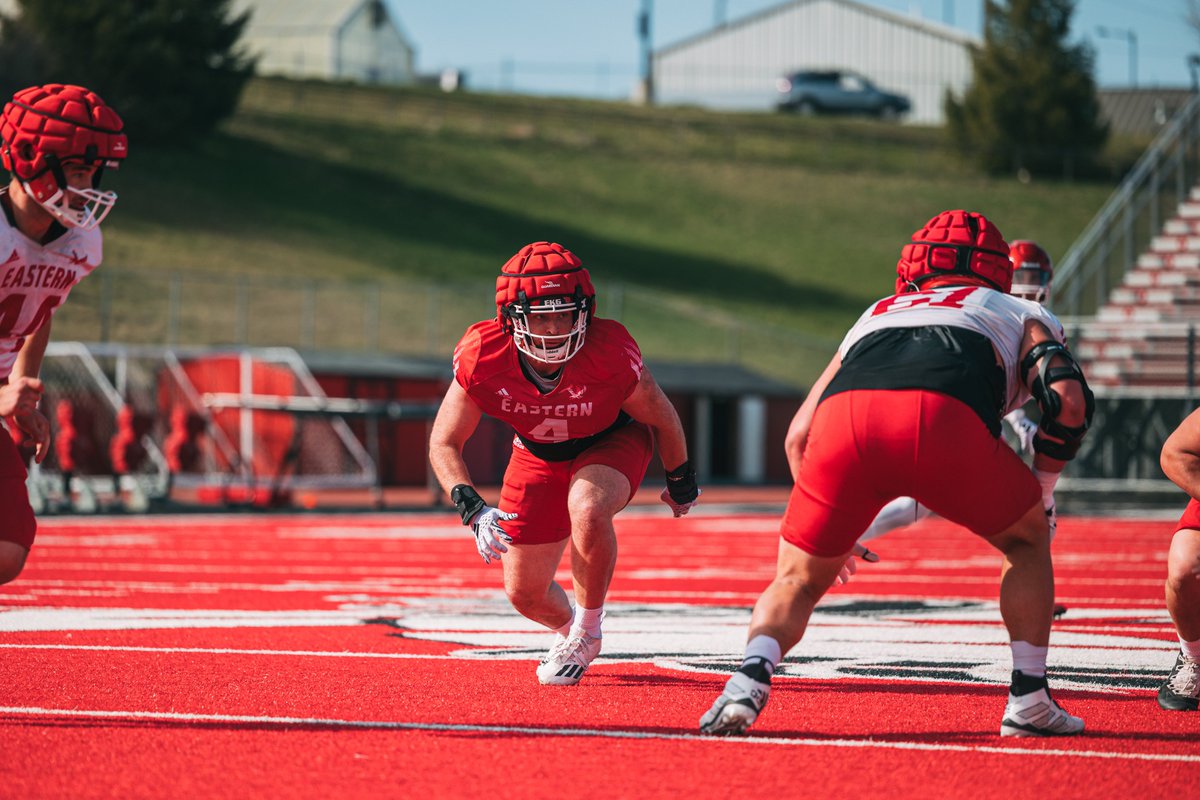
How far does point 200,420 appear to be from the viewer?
881 inches

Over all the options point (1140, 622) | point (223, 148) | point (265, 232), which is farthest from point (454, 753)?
point (223, 148)

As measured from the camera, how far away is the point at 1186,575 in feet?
19.8

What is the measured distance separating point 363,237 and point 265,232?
10.1ft

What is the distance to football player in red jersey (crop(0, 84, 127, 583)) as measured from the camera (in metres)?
5.55

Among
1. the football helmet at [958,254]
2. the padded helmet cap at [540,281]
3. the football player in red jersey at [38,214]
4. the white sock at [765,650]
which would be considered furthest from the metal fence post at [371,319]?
the white sock at [765,650]

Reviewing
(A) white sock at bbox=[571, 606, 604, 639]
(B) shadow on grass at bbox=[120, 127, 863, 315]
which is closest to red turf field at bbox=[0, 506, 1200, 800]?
(A) white sock at bbox=[571, 606, 604, 639]

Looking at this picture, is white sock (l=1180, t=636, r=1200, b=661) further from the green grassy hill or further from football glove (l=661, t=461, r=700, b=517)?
the green grassy hill

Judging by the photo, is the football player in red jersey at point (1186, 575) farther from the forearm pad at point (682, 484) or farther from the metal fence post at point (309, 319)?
the metal fence post at point (309, 319)

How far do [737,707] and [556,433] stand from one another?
6.62 feet

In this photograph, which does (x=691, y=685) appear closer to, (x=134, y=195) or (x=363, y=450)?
(x=363, y=450)

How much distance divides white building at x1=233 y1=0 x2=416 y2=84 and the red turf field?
206 feet

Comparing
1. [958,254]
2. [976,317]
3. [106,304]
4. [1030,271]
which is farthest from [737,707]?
[106,304]

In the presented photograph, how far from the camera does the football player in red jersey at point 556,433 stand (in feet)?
21.1

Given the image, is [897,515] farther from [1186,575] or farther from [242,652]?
[242,652]
